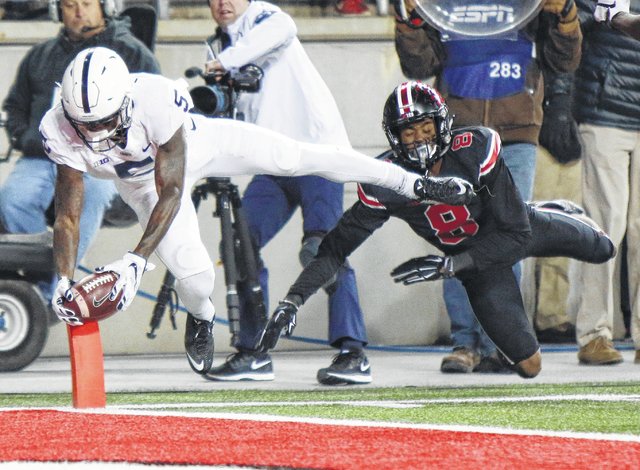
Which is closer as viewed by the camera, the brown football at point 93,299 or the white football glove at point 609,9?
the brown football at point 93,299

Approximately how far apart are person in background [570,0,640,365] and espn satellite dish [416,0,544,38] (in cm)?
93

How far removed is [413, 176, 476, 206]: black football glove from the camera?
504cm

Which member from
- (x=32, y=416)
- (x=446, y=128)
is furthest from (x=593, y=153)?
(x=32, y=416)

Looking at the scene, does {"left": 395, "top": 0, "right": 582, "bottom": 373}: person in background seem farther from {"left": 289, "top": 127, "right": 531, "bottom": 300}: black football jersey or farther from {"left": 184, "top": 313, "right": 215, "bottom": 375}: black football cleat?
{"left": 184, "top": 313, "right": 215, "bottom": 375}: black football cleat

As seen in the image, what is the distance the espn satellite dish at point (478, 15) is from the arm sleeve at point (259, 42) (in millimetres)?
611

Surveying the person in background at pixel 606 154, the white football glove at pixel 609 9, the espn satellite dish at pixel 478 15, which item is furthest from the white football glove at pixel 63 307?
the person in background at pixel 606 154

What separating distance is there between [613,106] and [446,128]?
151 cm

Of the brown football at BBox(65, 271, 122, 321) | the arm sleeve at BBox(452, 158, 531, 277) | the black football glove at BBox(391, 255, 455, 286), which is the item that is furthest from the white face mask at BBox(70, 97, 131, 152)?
the arm sleeve at BBox(452, 158, 531, 277)

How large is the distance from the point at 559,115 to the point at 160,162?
8.45 feet

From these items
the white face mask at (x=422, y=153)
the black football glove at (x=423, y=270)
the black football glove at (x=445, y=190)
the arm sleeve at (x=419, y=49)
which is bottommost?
the black football glove at (x=423, y=270)

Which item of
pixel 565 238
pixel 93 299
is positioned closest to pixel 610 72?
pixel 565 238

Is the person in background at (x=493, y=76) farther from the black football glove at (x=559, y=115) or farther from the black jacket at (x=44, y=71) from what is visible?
the black jacket at (x=44, y=71)

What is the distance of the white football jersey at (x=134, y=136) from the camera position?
489 cm

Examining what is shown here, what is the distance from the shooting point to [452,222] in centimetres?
533
